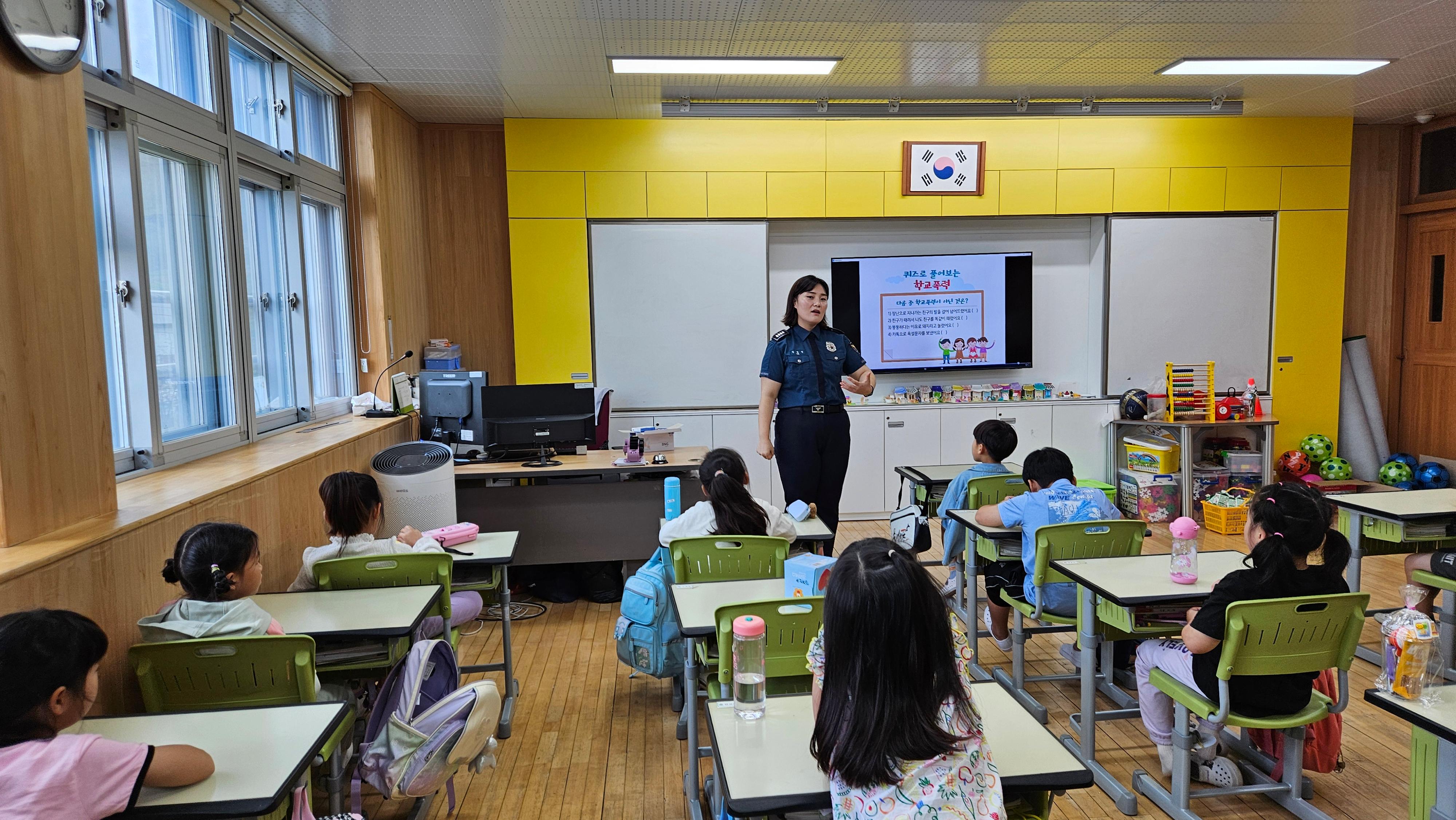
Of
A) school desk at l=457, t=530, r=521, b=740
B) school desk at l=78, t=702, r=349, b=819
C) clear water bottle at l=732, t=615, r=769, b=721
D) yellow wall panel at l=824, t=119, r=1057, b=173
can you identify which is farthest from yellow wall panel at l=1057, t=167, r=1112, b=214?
school desk at l=78, t=702, r=349, b=819

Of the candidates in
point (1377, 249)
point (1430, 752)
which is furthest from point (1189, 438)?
point (1430, 752)

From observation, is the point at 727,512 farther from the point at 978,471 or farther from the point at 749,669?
the point at 978,471

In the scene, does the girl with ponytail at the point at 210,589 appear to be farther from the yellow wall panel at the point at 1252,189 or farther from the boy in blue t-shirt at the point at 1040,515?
the yellow wall panel at the point at 1252,189

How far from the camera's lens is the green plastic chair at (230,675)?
6.95 ft

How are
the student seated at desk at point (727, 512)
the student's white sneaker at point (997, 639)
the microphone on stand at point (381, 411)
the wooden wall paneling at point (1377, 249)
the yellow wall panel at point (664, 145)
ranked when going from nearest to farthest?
the student seated at desk at point (727, 512), the student's white sneaker at point (997, 639), the microphone on stand at point (381, 411), the yellow wall panel at point (664, 145), the wooden wall paneling at point (1377, 249)

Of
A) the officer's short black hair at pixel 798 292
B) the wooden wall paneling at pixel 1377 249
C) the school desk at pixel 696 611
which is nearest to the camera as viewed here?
the school desk at pixel 696 611

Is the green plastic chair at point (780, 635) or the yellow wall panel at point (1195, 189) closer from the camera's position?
the green plastic chair at point (780, 635)

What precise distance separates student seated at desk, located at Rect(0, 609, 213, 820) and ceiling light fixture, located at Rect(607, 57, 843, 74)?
426 centimetres

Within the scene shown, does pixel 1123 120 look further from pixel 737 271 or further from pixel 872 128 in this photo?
pixel 737 271

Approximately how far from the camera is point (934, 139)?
21.4 feet

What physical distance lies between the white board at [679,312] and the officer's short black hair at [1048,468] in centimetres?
323

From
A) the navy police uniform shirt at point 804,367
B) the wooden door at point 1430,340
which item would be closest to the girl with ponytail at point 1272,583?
the navy police uniform shirt at point 804,367

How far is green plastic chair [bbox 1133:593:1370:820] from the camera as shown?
7.63 ft

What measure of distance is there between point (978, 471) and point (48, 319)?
3512 millimetres
